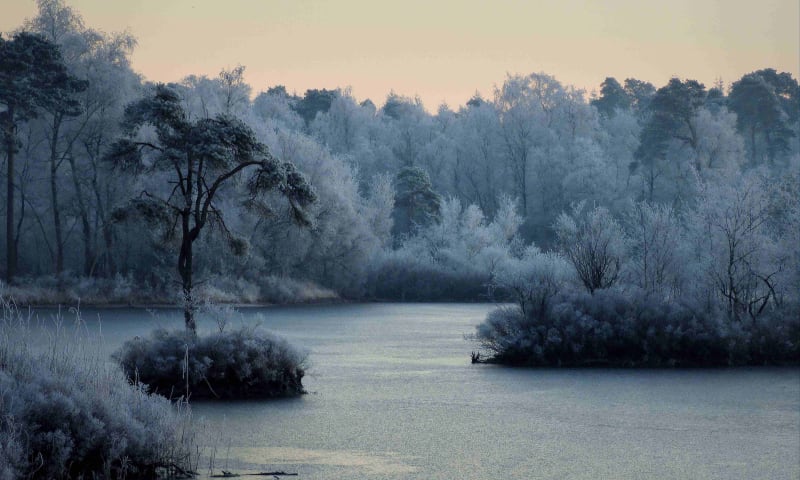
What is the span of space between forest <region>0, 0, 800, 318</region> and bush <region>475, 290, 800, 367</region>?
1.13 metres

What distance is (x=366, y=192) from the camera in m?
91.0

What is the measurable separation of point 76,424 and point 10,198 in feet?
148

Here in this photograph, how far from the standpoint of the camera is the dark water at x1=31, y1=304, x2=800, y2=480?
14891mm

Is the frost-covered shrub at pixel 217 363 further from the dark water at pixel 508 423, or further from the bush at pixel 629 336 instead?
the bush at pixel 629 336

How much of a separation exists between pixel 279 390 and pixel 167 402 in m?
8.32

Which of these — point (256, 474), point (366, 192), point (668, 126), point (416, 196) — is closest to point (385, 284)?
point (416, 196)

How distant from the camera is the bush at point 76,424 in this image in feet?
37.5

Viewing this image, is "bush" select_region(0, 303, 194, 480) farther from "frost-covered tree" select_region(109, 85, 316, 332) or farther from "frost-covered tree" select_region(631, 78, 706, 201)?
"frost-covered tree" select_region(631, 78, 706, 201)

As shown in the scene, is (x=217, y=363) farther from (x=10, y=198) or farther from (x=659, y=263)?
(x=10, y=198)

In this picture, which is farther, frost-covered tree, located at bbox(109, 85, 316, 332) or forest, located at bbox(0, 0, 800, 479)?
frost-covered tree, located at bbox(109, 85, 316, 332)

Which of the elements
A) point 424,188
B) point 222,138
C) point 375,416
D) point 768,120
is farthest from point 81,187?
point 768,120

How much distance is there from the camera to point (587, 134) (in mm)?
91500

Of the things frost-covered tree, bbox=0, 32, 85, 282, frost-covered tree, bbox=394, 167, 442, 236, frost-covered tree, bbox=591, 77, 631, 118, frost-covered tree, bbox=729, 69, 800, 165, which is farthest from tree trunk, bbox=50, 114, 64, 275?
frost-covered tree, bbox=591, 77, 631, 118

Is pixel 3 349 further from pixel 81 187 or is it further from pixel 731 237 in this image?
pixel 81 187
